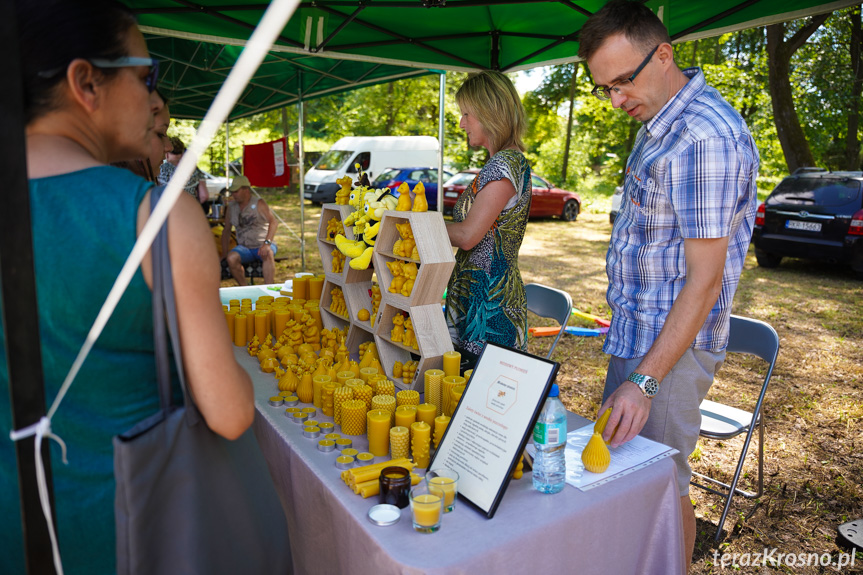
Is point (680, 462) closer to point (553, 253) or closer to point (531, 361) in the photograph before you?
point (531, 361)

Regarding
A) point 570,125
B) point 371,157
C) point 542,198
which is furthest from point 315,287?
point 570,125

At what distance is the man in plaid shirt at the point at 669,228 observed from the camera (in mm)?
1557

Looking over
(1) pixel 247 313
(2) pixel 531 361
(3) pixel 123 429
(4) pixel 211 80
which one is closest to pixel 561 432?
(2) pixel 531 361

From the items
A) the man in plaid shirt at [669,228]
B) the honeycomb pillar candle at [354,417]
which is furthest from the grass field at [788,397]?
the honeycomb pillar candle at [354,417]

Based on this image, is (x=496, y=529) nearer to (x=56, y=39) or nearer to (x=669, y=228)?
(x=669, y=228)

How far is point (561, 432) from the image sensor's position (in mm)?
1368

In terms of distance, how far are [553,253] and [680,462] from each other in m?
9.01

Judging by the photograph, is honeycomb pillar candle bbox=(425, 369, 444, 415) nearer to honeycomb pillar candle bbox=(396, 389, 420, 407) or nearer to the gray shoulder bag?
honeycomb pillar candle bbox=(396, 389, 420, 407)

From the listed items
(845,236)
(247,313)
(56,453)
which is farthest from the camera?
(845,236)

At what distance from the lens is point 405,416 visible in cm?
160

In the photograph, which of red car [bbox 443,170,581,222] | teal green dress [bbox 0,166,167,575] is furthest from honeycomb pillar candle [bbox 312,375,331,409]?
red car [bbox 443,170,581,222]

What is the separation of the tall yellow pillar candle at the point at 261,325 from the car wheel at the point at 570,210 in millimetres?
14104

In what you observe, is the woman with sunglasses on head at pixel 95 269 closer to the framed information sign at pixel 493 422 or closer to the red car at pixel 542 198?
the framed information sign at pixel 493 422

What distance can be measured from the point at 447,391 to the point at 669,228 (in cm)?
82
